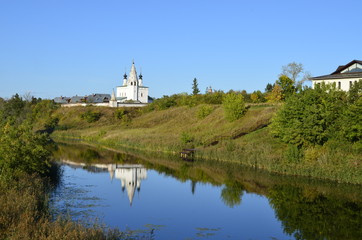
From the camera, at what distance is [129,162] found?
49.8 meters

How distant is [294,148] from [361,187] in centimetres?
858

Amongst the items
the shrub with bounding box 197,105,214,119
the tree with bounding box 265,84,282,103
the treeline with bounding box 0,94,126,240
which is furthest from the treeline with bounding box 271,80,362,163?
the tree with bounding box 265,84,282,103

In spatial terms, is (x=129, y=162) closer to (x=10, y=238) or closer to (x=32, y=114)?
(x=10, y=238)

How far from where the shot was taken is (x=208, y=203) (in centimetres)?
2927

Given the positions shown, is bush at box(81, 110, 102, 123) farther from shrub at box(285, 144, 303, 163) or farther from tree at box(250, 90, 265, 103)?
shrub at box(285, 144, 303, 163)

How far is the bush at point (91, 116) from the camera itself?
10631cm

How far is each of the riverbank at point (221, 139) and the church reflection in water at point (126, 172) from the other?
10.6 metres

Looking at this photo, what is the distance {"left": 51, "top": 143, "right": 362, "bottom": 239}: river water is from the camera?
22562 mm

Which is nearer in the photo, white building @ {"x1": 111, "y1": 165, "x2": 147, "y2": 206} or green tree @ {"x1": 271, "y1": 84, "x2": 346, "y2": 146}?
white building @ {"x1": 111, "y1": 165, "x2": 147, "y2": 206}

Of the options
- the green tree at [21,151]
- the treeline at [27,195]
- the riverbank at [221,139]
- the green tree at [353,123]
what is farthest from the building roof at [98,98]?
the green tree at [21,151]

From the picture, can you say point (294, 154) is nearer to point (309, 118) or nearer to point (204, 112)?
point (309, 118)

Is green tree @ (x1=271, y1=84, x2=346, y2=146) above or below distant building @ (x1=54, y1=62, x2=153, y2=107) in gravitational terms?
below

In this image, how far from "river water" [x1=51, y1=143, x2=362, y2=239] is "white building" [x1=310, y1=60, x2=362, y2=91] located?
2525 centimetres

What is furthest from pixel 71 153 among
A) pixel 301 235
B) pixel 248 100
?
pixel 248 100
